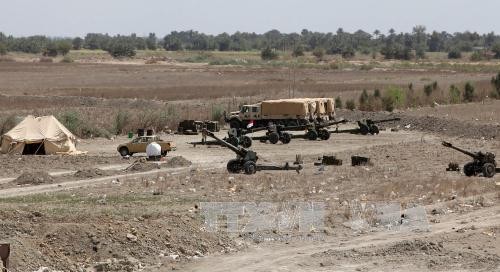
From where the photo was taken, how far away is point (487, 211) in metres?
24.3

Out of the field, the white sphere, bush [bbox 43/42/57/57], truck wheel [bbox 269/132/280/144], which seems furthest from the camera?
bush [bbox 43/42/57/57]

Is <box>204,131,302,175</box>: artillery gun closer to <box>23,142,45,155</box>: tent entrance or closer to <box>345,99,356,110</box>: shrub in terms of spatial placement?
<box>23,142,45,155</box>: tent entrance

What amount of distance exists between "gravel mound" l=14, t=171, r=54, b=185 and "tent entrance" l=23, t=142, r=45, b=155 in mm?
8208

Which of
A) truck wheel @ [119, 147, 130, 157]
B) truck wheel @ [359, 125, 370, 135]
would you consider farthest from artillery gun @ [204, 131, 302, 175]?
truck wheel @ [359, 125, 370, 135]

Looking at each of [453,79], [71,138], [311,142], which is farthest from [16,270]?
[453,79]

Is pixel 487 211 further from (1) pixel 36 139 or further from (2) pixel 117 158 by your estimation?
(1) pixel 36 139

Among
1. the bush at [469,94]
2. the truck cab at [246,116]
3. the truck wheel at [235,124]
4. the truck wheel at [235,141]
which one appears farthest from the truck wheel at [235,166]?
the bush at [469,94]

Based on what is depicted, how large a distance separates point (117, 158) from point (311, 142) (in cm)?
1106

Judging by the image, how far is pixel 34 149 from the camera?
39.0 metres

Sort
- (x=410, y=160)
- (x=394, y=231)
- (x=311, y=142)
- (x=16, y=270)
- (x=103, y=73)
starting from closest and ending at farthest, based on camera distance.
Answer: (x=16, y=270), (x=394, y=231), (x=410, y=160), (x=311, y=142), (x=103, y=73)

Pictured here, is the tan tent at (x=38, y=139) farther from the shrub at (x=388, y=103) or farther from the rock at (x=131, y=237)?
the shrub at (x=388, y=103)

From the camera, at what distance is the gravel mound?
98.6ft

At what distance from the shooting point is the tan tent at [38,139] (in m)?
38.5

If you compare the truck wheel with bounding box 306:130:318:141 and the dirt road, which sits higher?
the dirt road
